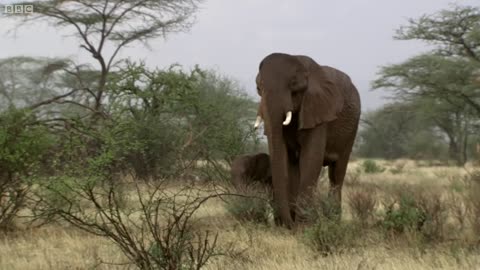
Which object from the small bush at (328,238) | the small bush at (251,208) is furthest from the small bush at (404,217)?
the small bush at (251,208)

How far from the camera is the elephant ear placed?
26.8ft

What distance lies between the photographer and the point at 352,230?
6766 millimetres

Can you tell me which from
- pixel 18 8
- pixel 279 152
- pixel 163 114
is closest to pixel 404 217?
pixel 279 152

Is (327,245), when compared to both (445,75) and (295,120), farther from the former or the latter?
(445,75)

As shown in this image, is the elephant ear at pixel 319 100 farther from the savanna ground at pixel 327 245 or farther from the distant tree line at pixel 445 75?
the distant tree line at pixel 445 75

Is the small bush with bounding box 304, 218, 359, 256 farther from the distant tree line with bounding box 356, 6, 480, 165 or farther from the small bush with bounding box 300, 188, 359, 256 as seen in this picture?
the distant tree line with bounding box 356, 6, 480, 165

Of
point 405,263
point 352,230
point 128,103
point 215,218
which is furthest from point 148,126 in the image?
Result: point 405,263

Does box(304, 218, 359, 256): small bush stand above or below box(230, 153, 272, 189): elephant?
below

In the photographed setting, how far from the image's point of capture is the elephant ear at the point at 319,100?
818 cm

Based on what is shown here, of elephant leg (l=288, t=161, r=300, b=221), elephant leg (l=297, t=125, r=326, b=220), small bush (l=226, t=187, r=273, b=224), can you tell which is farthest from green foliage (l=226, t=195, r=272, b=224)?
elephant leg (l=297, t=125, r=326, b=220)

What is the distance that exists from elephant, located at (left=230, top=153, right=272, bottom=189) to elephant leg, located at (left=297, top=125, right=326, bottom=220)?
1.08 meters

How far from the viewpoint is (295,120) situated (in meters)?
8.39

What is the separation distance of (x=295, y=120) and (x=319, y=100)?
45 cm

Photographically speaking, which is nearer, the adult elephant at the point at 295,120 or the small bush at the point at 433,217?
the small bush at the point at 433,217
